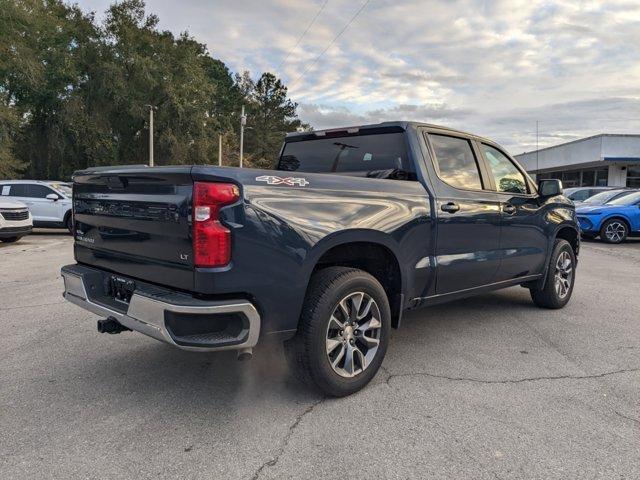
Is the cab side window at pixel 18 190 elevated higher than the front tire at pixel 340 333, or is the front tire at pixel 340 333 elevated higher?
the cab side window at pixel 18 190

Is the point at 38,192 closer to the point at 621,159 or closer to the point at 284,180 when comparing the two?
the point at 284,180

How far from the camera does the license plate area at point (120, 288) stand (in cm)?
340

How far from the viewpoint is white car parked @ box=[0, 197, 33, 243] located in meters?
12.1

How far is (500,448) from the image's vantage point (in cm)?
292

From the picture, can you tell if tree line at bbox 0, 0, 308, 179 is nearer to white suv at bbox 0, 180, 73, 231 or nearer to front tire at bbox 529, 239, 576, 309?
white suv at bbox 0, 180, 73, 231

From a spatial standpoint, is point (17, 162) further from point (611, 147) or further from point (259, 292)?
point (611, 147)

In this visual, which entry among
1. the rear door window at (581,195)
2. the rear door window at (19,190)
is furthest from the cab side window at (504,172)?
the rear door window at (581,195)

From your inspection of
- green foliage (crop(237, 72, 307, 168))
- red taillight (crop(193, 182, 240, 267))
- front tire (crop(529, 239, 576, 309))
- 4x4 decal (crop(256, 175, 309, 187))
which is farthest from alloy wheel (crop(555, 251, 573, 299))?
green foliage (crop(237, 72, 307, 168))

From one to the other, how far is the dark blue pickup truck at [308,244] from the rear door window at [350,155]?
0.01 metres

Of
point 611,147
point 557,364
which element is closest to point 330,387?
point 557,364

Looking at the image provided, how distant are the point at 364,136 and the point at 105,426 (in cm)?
301

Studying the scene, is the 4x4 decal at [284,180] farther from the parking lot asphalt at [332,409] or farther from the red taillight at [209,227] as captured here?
the parking lot asphalt at [332,409]

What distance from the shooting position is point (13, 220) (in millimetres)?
12258

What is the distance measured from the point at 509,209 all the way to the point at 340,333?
2.48 m
